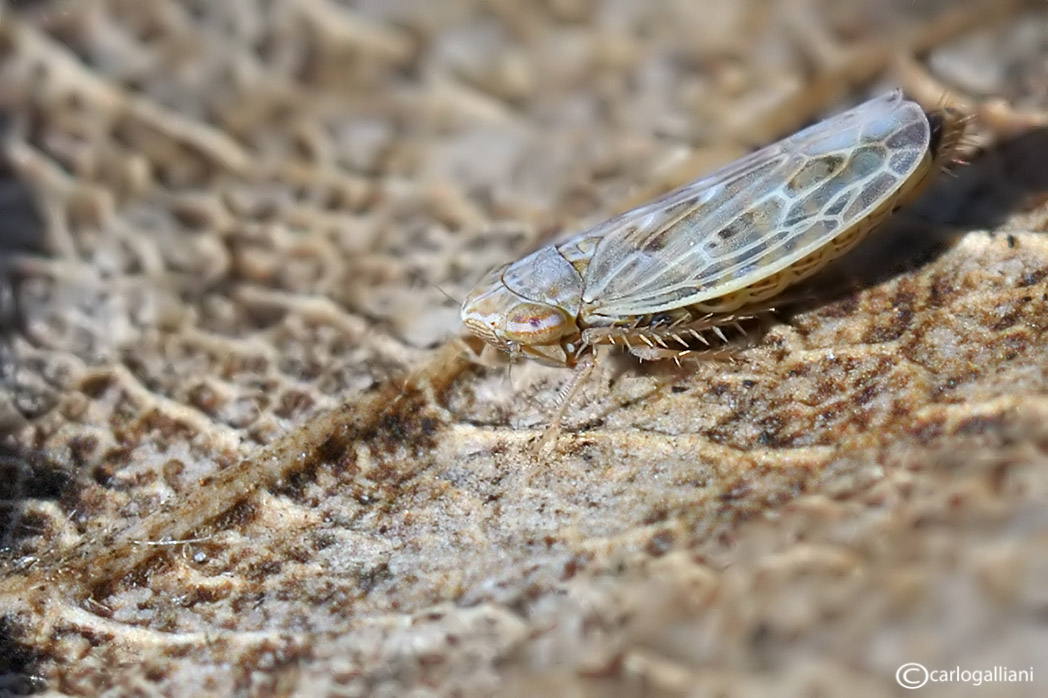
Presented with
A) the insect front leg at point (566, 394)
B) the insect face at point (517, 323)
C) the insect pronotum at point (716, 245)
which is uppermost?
the insect pronotum at point (716, 245)

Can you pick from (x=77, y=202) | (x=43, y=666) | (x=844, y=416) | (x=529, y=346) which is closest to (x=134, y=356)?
(x=77, y=202)

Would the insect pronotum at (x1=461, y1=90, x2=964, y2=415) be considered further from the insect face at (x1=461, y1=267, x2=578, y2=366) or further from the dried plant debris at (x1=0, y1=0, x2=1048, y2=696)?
the dried plant debris at (x1=0, y1=0, x2=1048, y2=696)

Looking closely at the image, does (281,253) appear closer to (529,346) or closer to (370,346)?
(370,346)
